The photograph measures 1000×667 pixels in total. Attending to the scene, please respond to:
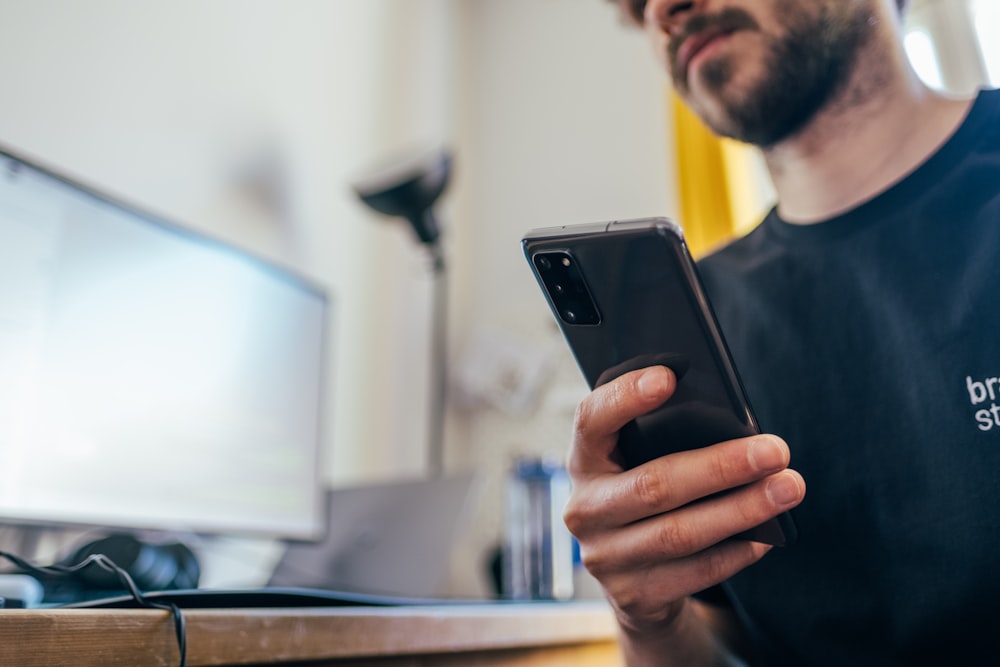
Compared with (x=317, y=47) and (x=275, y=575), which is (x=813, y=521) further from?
(x=317, y=47)

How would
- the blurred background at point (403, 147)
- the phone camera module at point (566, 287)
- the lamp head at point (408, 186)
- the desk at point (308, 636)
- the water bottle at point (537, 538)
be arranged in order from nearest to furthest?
the desk at point (308, 636) < the phone camera module at point (566, 287) < the blurred background at point (403, 147) < the water bottle at point (537, 538) < the lamp head at point (408, 186)

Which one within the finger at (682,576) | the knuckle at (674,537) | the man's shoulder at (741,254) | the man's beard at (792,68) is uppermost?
the man's beard at (792,68)

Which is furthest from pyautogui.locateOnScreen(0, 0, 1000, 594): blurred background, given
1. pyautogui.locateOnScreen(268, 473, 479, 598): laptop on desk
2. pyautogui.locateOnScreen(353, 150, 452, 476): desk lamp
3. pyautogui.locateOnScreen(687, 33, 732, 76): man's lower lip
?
pyautogui.locateOnScreen(687, 33, 732, 76): man's lower lip

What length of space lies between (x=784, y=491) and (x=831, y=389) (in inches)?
10.8

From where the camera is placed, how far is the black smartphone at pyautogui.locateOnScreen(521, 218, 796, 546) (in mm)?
444

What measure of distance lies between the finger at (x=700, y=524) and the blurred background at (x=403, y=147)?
32.6 inches

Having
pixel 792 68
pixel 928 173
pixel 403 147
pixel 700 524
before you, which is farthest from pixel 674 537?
pixel 403 147

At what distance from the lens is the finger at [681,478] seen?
0.44 m

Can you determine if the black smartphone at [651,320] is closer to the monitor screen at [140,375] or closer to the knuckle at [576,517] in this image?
the knuckle at [576,517]

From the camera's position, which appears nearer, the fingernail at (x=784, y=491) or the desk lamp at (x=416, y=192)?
the fingernail at (x=784, y=491)

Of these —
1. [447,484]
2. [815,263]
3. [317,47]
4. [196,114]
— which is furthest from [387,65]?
[815,263]

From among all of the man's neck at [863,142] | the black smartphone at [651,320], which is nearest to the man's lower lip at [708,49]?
the man's neck at [863,142]

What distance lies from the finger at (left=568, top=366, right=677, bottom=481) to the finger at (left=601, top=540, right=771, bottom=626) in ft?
0.26

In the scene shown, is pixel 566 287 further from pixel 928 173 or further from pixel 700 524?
pixel 928 173
